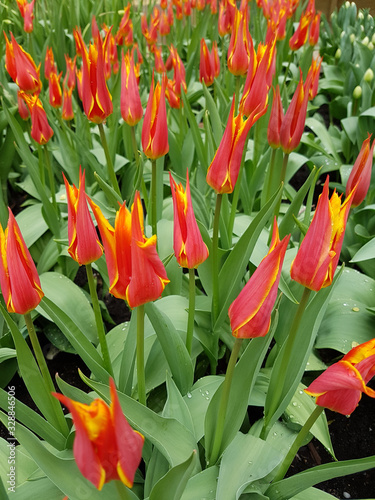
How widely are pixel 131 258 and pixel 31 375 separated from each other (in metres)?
0.41

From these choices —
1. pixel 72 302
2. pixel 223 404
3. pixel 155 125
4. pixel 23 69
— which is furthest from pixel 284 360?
pixel 23 69

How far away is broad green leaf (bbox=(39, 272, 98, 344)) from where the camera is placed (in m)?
1.37

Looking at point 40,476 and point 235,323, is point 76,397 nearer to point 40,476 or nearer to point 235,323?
point 40,476

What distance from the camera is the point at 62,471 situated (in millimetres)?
715

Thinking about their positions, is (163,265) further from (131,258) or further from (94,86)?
(94,86)

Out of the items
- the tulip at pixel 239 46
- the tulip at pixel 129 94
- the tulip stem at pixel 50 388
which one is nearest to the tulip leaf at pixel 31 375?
the tulip stem at pixel 50 388

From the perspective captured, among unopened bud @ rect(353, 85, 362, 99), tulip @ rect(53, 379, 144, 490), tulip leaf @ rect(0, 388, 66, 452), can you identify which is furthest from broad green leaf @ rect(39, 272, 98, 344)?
unopened bud @ rect(353, 85, 362, 99)

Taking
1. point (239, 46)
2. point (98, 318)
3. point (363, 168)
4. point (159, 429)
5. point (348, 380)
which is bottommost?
point (159, 429)

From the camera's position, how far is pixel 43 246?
1840 mm

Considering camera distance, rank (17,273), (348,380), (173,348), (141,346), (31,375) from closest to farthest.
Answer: (348,380), (17,273), (141,346), (31,375), (173,348)

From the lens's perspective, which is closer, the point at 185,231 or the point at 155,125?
the point at 185,231

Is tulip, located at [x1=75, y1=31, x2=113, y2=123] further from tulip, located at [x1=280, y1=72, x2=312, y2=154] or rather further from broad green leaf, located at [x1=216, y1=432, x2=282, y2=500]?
broad green leaf, located at [x1=216, y1=432, x2=282, y2=500]

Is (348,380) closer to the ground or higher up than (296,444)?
higher up

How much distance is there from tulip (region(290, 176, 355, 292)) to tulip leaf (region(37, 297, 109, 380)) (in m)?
0.49
